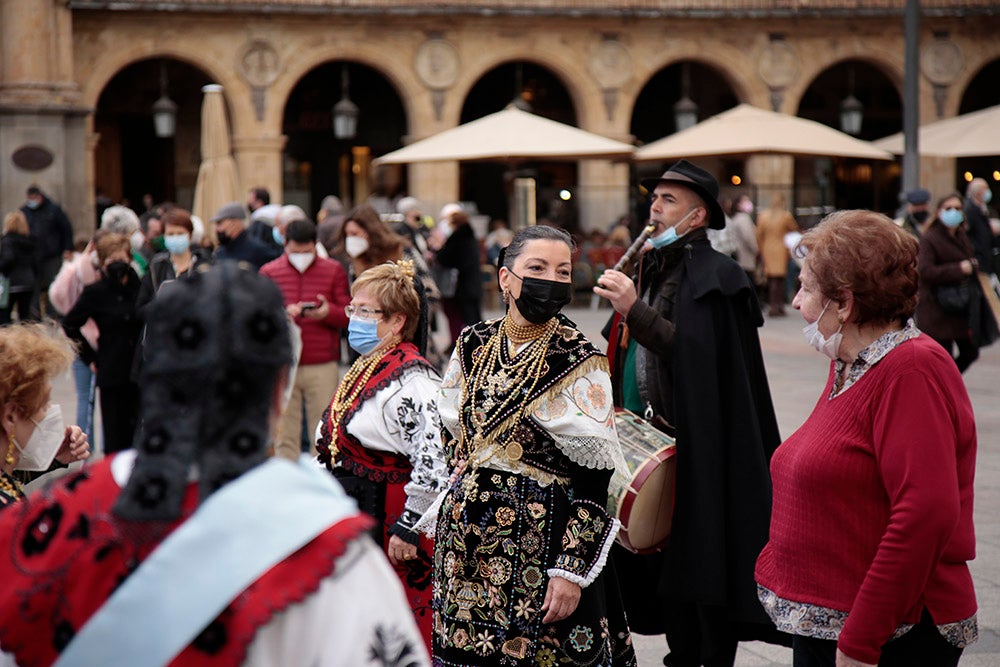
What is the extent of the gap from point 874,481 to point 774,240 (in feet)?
58.0

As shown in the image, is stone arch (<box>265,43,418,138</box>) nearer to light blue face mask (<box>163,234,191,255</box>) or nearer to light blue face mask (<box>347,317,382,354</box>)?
light blue face mask (<box>163,234,191,255</box>)

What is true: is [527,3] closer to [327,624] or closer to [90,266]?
[90,266]

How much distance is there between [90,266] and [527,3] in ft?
61.1

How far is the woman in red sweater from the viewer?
2.81 metres

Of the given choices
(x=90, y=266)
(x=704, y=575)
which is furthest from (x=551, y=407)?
(x=90, y=266)

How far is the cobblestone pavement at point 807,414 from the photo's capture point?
5.51m

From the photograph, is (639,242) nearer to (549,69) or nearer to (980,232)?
(980,232)

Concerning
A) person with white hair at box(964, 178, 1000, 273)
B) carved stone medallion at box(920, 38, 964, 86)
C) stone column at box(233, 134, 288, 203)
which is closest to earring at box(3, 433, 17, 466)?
person with white hair at box(964, 178, 1000, 273)

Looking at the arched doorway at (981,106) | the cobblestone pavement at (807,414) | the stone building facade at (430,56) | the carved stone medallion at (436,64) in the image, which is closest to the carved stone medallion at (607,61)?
the stone building facade at (430,56)

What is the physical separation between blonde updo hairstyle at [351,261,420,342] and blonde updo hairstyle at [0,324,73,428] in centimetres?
166

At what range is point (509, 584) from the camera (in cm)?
372

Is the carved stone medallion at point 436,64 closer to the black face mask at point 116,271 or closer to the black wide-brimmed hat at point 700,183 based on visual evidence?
the black face mask at point 116,271

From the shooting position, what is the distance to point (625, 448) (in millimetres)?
4410

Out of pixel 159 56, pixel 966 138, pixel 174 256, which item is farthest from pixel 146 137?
pixel 174 256
